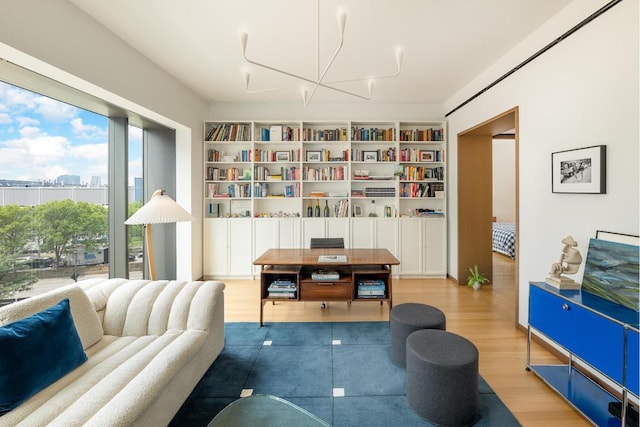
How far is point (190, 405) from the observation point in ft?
5.97

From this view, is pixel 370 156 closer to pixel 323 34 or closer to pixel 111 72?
pixel 323 34

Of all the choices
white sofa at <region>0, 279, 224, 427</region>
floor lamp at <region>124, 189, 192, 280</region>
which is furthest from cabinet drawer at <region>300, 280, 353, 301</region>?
floor lamp at <region>124, 189, 192, 280</region>

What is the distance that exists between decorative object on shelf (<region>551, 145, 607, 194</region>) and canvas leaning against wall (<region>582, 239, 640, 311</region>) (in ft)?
1.40

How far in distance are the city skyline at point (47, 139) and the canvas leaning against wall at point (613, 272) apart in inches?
171

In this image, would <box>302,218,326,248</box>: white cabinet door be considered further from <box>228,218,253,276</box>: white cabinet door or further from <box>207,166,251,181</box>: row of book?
<box>207,166,251,181</box>: row of book

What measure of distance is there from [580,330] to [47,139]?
4.32 m

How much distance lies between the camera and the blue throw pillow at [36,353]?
4.08 ft

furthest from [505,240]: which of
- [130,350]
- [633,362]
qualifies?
[130,350]

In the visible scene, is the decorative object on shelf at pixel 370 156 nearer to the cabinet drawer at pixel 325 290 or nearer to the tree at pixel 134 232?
the cabinet drawer at pixel 325 290

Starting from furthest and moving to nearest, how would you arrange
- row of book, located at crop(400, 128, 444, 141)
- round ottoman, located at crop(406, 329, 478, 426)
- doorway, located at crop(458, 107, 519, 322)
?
row of book, located at crop(400, 128, 444, 141)
doorway, located at crop(458, 107, 519, 322)
round ottoman, located at crop(406, 329, 478, 426)

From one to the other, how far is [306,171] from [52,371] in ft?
12.6

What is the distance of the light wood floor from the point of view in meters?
1.84

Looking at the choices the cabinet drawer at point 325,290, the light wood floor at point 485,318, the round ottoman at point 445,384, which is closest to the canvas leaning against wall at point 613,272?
the light wood floor at point 485,318

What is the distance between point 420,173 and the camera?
4.71 meters
